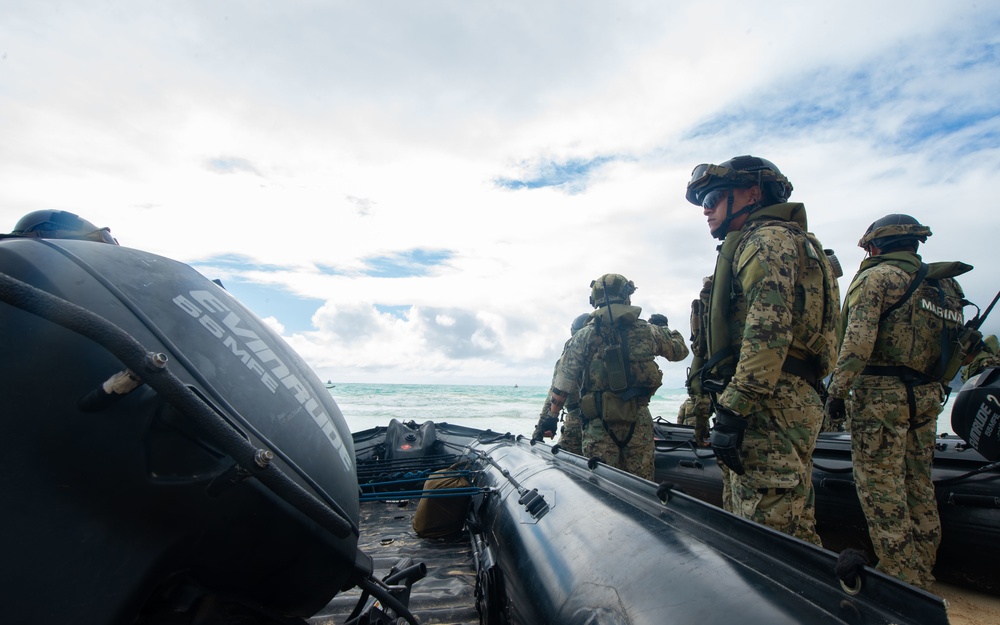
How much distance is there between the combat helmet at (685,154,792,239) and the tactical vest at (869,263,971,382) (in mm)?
1337

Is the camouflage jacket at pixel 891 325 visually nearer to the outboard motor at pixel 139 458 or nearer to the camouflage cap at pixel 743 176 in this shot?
the camouflage cap at pixel 743 176

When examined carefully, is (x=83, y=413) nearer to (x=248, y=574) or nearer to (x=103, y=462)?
(x=103, y=462)

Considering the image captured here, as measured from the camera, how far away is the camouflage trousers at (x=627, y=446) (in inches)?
166

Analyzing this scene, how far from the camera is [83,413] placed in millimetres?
819

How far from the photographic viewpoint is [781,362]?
193cm

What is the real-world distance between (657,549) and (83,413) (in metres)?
1.34

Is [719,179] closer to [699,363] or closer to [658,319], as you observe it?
[699,363]

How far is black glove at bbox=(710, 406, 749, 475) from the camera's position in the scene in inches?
77.1

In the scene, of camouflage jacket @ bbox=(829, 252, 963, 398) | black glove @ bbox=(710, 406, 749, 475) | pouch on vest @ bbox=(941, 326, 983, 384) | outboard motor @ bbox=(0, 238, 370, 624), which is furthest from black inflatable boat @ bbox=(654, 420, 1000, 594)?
outboard motor @ bbox=(0, 238, 370, 624)

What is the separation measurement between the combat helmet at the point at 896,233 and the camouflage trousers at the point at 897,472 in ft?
3.08

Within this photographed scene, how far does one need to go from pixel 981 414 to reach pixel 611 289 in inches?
97.5

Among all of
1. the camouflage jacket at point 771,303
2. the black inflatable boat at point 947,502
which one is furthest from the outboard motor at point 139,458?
the black inflatable boat at point 947,502

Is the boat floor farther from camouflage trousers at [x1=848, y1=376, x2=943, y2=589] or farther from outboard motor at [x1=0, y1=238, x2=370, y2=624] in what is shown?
camouflage trousers at [x1=848, y1=376, x2=943, y2=589]

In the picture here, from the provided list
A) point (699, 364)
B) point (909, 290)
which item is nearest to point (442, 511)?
point (699, 364)
